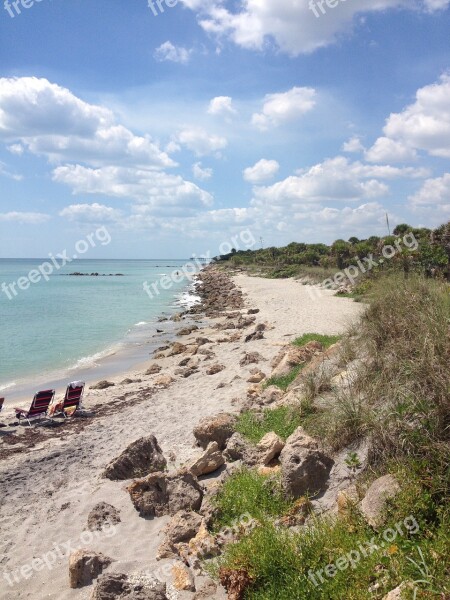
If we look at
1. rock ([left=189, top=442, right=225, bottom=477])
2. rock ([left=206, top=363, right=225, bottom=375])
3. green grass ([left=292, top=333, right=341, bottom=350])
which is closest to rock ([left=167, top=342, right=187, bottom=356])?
rock ([left=206, top=363, right=225, bottom=375])

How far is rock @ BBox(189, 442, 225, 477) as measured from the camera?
6.41 metres

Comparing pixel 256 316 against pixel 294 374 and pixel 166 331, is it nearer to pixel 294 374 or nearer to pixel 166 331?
pixel 166 331

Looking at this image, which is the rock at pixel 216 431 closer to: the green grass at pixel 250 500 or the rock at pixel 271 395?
the rock at pixel 271 395

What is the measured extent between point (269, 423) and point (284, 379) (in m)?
2.76

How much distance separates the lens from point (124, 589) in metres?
4.07

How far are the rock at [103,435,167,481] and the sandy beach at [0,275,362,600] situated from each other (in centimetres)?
17

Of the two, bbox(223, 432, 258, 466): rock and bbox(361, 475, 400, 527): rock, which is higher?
bbox(361, 475, 400, 527): rock

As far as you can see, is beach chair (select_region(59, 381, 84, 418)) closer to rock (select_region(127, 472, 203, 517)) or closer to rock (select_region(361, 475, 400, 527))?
rock (select_region(127, 472, 203, 517))

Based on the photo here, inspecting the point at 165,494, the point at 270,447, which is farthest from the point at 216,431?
the point at 165,494

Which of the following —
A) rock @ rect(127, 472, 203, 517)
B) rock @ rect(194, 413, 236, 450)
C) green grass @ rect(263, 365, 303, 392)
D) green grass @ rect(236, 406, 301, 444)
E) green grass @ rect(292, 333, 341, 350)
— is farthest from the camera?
green grass @ rect(292, 333, 341, 350)

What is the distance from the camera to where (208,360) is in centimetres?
1579

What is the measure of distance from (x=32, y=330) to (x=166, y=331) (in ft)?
27.7

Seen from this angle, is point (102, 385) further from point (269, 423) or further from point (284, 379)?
point (269, 423)

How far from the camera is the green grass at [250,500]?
4.91 metres
